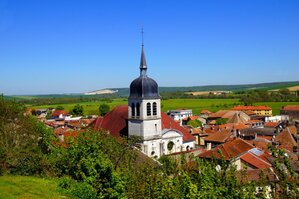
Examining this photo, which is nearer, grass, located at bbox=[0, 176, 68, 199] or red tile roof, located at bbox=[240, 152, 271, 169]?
grass, located at bbox=[0, 176, 68, 199]

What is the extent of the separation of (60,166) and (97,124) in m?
25.8

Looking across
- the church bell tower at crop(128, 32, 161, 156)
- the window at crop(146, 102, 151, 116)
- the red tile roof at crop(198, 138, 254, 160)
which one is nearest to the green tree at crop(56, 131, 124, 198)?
the red tile roof at crop(198, 138, 254, 160)

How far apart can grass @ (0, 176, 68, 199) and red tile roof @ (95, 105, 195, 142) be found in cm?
2435

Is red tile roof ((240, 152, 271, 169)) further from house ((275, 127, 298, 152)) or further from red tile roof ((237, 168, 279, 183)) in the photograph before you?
house ((275, 127, 298, 152))

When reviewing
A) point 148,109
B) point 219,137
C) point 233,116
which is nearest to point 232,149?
point 148,109

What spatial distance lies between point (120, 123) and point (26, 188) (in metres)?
28.0

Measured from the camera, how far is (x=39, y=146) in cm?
2611

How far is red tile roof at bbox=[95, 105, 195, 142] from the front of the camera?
1694 inches

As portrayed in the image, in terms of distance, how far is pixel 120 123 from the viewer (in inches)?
1735

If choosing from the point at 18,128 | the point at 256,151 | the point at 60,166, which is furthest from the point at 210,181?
the point at 256,151

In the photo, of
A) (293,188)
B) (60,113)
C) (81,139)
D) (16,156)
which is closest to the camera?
(293,188)

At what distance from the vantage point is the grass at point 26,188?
1481cm

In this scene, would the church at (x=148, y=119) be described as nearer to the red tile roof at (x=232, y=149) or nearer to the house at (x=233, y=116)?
the red tile roof at (x=232, y=149)

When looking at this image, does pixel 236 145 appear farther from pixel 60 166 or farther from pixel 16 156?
pixel 16 156
